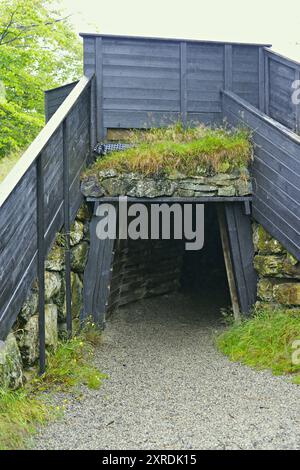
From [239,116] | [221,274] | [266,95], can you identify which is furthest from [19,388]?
[221,274]

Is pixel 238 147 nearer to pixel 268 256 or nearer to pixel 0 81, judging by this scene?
pixel 268 256

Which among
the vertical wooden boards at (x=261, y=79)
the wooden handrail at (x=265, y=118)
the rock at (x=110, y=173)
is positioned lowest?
the rock at (x=110, y=173)

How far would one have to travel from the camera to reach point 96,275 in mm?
6895

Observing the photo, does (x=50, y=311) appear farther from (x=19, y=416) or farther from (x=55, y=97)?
(x=55, y=97)

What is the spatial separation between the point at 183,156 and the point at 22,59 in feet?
26.6

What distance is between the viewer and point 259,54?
8.00m

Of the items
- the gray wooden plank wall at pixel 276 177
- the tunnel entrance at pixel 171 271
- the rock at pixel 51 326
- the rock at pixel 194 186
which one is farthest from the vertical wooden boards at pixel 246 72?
the rock at pixel 51 326

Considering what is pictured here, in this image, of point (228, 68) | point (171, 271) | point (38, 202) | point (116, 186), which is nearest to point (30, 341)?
point (38, 202)

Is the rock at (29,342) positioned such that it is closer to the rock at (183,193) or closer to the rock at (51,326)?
the rock at (51,326)

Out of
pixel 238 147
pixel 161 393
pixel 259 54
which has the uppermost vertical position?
pixel 259 54

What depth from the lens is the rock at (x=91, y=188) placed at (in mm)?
6629

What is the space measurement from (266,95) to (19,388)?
578cm

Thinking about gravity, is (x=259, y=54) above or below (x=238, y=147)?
above

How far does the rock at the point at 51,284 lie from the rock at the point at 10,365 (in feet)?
3.16
